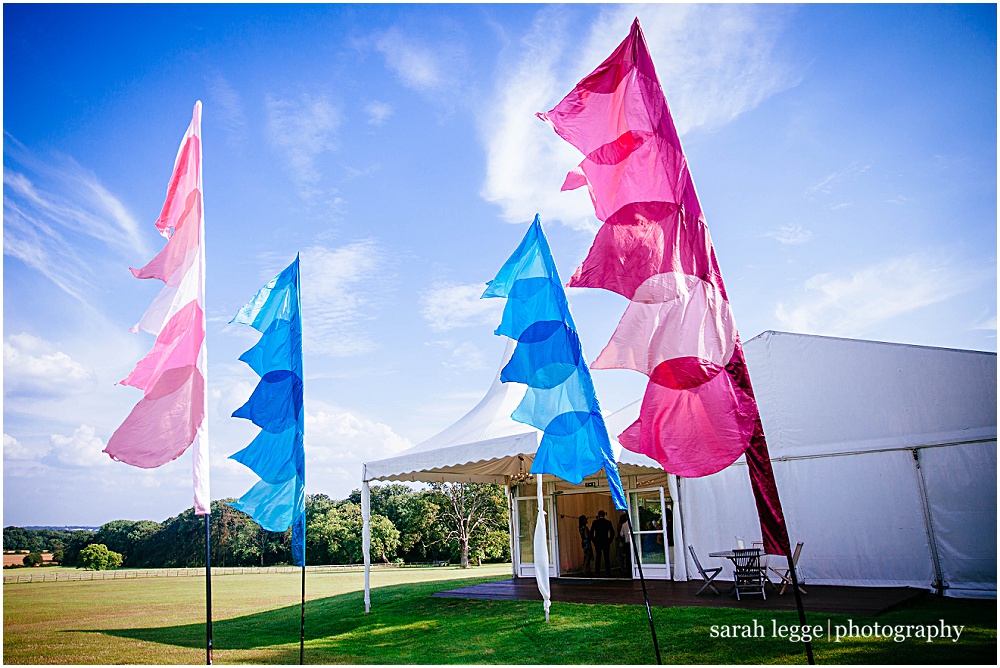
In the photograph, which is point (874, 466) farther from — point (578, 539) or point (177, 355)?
point (177, 355)

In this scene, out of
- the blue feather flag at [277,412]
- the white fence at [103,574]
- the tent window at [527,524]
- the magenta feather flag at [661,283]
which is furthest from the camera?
the white fence at [103,574]

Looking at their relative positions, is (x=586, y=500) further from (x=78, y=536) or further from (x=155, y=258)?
(x=78, y=536)

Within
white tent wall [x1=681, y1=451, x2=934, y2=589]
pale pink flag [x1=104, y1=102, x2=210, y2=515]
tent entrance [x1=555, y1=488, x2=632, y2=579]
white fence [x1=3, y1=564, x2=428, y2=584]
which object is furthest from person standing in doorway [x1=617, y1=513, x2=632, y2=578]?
white fence [x1=3, y1=564, x2=428, y2=584]

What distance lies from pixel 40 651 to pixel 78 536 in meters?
26.6

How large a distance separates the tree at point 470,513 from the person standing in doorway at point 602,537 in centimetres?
2001

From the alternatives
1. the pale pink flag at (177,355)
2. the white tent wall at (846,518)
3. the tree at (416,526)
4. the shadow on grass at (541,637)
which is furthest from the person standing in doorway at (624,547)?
the tree at (416,526)

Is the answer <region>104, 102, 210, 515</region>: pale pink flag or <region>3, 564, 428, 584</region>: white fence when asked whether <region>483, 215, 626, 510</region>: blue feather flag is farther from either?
<region>3, 564, 428, 584</region>: white fence

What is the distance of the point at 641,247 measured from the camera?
159 inches

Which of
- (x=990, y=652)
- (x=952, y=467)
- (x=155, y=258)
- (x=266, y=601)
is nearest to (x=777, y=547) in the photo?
(x=990, y=652)

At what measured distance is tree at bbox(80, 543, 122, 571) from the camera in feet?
87.6

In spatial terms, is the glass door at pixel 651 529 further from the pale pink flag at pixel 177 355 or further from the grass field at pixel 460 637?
the pale pink flag at pixel 177 355

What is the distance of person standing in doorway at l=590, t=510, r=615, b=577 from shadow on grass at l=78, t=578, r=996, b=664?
15.3 feet

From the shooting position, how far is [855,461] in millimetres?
9508

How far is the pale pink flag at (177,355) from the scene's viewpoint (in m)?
4.77
